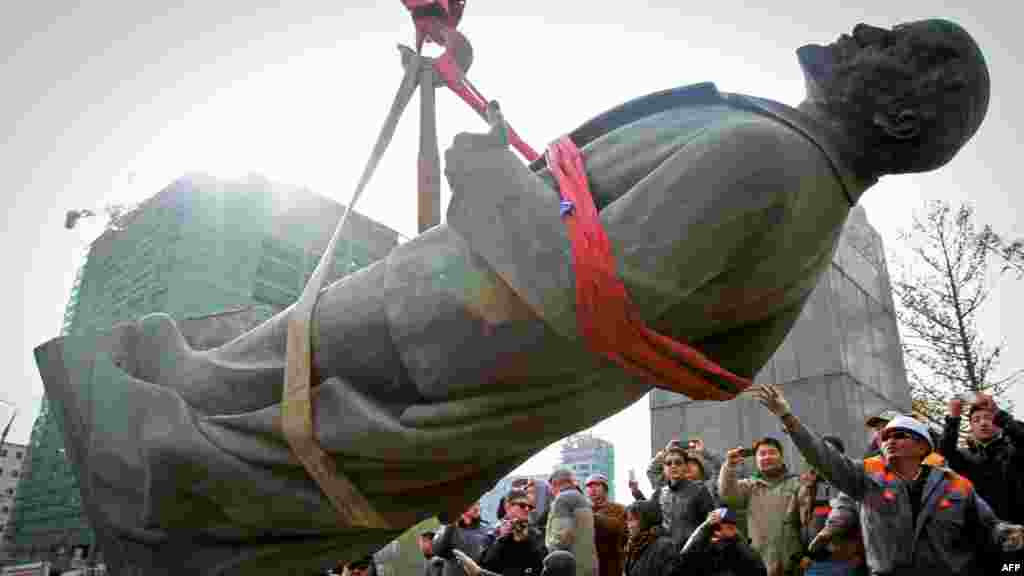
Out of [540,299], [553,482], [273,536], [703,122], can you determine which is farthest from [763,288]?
[553,482]

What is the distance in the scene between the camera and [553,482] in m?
6.57

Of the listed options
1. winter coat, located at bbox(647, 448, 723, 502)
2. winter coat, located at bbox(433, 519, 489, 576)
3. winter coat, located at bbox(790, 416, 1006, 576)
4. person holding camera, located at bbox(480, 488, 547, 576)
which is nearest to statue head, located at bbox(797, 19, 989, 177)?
winter coat, located at bbox(790, 416, 1006, 576)

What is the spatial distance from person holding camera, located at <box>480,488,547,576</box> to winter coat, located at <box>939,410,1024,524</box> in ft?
10.4

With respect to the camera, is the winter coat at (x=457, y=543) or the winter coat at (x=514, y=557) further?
the winter coat at (x=457, y=543)

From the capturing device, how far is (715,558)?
4.55m

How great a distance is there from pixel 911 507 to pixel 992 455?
1.19 meters

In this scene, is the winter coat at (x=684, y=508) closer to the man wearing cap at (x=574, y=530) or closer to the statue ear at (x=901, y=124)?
the man wearing cap at (x=574, y=530)

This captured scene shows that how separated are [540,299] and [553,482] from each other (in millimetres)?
5388

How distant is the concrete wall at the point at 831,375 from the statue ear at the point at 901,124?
6314 mm

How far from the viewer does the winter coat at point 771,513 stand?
493 centimetres

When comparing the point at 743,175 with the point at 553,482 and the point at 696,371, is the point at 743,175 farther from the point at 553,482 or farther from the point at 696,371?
the point at 553,482

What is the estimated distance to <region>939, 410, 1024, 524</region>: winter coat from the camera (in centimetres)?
439

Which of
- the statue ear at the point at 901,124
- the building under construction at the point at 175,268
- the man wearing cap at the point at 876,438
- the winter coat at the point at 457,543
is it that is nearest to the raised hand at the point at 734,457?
the man wearing cap at the point at 876,438

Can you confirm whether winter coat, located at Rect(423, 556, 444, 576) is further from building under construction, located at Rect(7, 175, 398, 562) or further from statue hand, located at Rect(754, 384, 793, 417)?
building under construction, located at Rect(7, 175, 398, 562)
